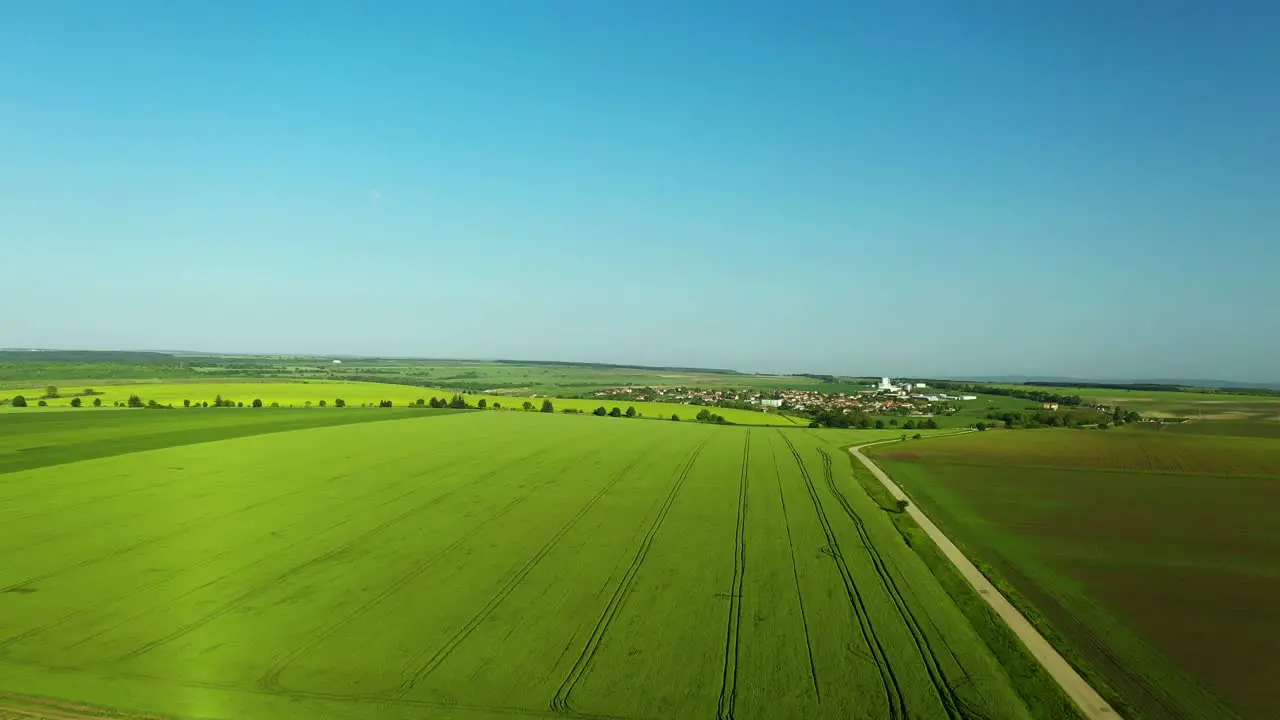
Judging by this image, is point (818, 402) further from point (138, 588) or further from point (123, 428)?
point (138, 588)

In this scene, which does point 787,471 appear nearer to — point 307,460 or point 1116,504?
point 1116,504

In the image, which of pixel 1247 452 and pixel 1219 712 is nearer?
pixel 1219 712

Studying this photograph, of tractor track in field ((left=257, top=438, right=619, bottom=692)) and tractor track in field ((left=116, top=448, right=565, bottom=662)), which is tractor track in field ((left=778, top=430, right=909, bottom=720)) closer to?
tractor track in field ((left=257, top=438, right=619, bottom=692))

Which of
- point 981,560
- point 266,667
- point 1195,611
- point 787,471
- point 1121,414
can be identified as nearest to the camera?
point 266,667

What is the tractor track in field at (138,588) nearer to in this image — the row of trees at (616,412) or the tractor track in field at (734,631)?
the tractor track in field at (734,631)

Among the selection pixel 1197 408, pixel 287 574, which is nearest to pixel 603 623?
pixel 287 574

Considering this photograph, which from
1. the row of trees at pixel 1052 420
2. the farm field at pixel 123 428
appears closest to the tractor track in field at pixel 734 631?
the farm field at pixel 123 428

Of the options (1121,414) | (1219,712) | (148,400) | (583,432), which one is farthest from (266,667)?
(1121,414)

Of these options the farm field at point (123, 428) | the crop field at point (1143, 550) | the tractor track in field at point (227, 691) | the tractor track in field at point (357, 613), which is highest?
the farm field at point (123, 428)
